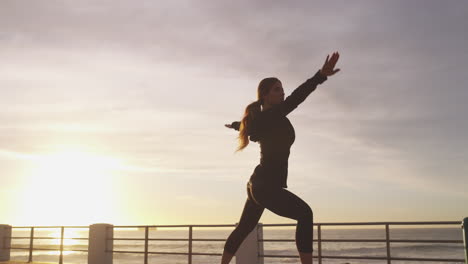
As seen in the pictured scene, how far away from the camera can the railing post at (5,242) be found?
41.2 feet

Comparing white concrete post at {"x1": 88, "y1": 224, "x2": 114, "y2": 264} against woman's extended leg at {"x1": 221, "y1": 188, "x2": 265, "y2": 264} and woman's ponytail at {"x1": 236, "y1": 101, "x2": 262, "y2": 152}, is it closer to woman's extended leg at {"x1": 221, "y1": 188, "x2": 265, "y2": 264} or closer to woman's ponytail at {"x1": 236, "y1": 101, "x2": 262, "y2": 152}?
woman's extended leg at {"x1": 221, "y1": 188, "x2": 265, "y2": 264}

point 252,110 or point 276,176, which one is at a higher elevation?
point 252,110

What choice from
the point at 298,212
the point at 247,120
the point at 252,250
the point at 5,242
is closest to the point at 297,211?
the point at 298,212

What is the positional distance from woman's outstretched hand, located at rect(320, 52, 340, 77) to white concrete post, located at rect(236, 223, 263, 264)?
5.03 m

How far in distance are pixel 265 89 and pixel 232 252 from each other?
3.87ft

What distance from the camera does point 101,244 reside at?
10242 millimetres

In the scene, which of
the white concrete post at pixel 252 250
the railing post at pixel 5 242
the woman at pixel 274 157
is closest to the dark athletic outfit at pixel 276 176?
the woman at pixel 274 157

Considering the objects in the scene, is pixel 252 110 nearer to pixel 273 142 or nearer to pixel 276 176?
pixel 273 142

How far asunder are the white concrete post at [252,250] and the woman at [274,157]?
4.37m

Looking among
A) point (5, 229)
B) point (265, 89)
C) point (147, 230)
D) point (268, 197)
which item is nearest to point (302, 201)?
point (268, 197)

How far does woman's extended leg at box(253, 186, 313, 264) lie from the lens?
3279 mm

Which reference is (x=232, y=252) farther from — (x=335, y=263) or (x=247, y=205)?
(x=335, y=263)

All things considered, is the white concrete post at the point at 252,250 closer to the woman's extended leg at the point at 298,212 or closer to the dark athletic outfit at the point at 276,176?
the dark athletic outfit at the point at 276,176

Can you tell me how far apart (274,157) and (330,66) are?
2.32ft
